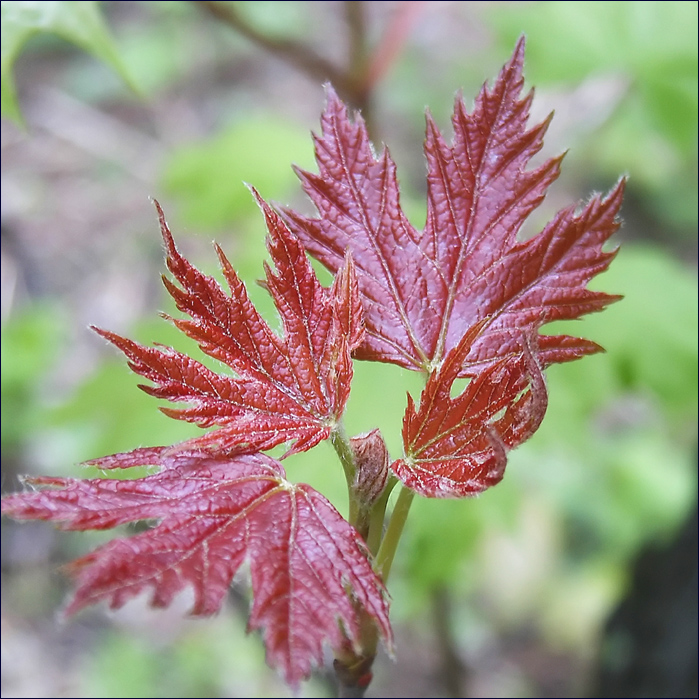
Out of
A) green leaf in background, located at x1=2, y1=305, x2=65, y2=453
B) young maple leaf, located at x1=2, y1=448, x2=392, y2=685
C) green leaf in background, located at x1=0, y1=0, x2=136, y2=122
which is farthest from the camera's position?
green leaf in background, located at x1=2, y1=305, x2=65, y2=453

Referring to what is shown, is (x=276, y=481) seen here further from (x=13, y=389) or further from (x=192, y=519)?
(x=13, y=389)

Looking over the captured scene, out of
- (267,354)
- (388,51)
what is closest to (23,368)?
(388,51)

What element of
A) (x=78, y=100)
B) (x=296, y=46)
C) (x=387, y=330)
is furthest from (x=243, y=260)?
(x=78, y=100)

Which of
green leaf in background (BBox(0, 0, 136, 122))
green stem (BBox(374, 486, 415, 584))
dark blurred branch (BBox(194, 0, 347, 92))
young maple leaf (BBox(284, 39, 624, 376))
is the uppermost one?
dark blurred branch (BBox(194, 0, 347, 92))

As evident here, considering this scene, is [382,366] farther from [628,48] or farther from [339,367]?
[628,48]

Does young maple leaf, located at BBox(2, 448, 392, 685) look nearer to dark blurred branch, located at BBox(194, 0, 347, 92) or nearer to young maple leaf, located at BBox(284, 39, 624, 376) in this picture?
young maple leaf, located at BBox(284, 39, 624, 376)

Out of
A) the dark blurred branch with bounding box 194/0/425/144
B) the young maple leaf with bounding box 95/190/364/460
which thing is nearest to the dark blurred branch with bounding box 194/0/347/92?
the dark blurred branch with bounding box 194/0/425/144

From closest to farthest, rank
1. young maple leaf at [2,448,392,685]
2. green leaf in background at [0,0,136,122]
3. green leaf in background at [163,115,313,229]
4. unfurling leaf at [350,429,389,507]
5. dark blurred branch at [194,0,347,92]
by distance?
1. young maple leaf at [2,448,392,685]
2. unfurling leaf at [350,429,389,507]
3. green leaf in background at [0,0,136,122]
4. dark blurred branch at [194,0,347,92]
5. green leaf in background at [163,115,313,229]
